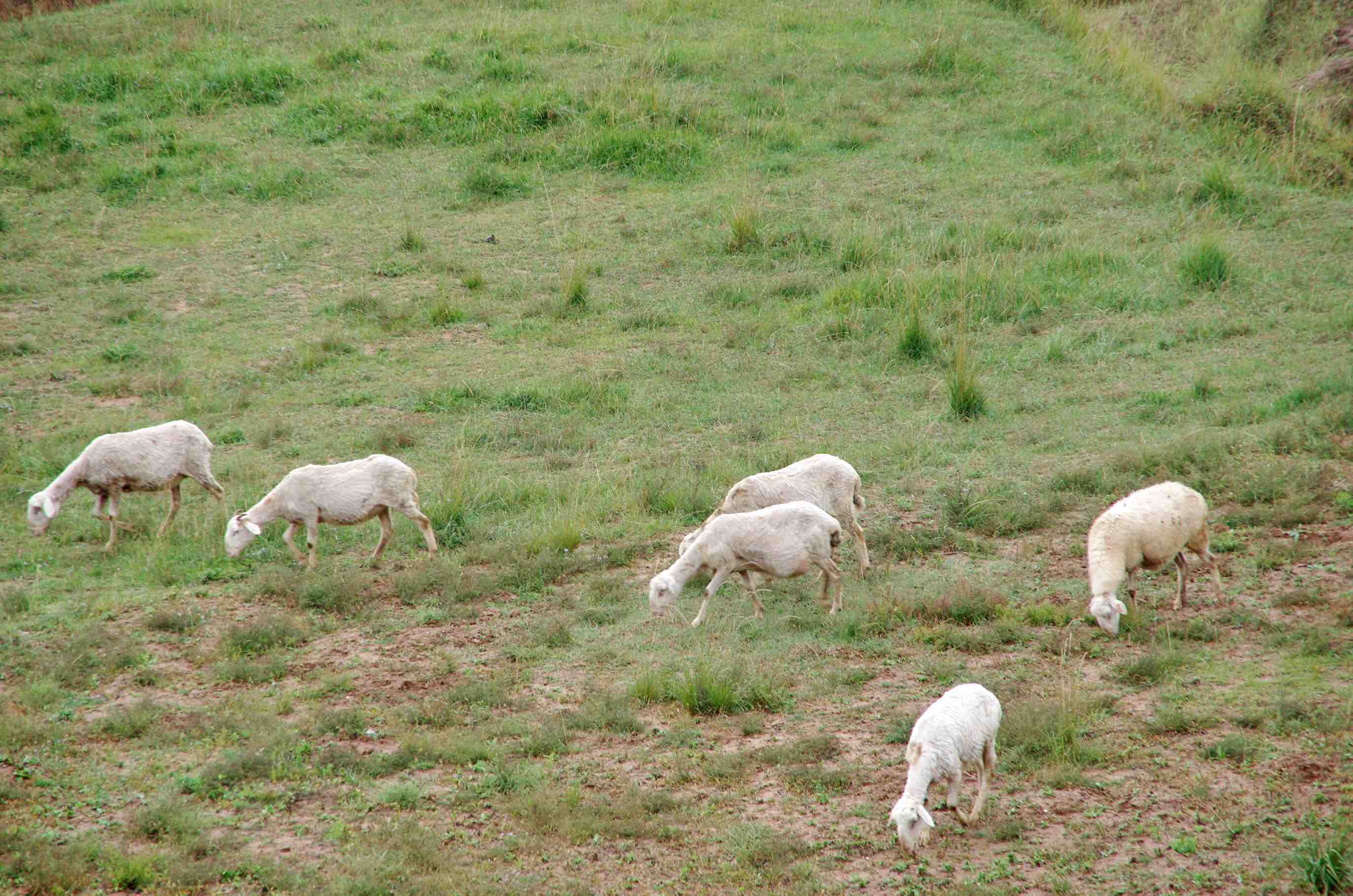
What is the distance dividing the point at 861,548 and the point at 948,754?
2826 millimetres

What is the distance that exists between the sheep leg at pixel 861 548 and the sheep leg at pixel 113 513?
17.2 ft

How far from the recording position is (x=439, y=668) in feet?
23.6

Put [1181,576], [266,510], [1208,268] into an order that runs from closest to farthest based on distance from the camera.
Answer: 1. [1181,576]
2. [266,510]
3. [1208,268]

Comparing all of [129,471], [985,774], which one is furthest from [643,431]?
[985,774]

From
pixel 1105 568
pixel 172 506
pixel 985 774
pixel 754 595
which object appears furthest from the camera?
pixel 172 506

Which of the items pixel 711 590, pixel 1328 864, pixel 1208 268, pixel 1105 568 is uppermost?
pixel 1208 268

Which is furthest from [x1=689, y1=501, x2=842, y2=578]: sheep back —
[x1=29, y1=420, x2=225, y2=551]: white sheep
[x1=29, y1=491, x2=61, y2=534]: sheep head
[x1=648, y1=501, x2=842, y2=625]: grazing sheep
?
[x1=29, y1=491, x2=61, y2=534]: sheep head

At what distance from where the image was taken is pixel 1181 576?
24.3ft

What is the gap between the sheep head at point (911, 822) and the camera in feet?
17.0

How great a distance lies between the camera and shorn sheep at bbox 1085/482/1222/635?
702 cm

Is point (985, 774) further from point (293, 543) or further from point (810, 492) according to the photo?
point (293, 543)

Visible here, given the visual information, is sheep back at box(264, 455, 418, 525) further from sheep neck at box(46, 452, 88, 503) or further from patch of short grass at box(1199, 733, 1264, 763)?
patch of short grass at box(1199, 733, 1264, 763)

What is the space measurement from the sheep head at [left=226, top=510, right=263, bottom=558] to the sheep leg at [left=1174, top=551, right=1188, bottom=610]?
Result: 6009 mm

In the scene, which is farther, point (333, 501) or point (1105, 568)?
point (333, 501)
